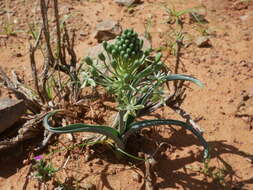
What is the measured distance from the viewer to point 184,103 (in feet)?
9.78

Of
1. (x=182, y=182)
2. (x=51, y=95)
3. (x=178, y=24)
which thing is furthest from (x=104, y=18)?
(x=182, y=182)

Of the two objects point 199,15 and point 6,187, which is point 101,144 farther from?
point 199,15

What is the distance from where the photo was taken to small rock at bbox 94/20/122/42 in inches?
134

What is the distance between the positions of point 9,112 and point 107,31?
128 cm

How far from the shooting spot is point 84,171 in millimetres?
2475

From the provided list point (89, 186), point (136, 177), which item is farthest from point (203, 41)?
point (89, 186)

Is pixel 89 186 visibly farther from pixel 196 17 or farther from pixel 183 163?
pixel 196 17

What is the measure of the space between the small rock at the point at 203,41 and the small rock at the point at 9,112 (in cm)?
172

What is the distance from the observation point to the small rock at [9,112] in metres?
2.51

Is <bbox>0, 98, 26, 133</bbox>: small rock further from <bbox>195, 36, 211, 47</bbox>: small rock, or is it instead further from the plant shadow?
<bbox>195, 36, 211, 47</bbox>: small rock

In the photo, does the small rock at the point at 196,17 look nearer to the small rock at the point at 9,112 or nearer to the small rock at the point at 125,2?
the small rock at the point at 125,2

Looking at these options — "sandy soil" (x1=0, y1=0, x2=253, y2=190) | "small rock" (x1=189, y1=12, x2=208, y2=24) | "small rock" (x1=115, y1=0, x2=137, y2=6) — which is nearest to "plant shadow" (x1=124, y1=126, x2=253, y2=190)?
"sandy soil" (x1=0, y1=0, x2=253, y2=190)

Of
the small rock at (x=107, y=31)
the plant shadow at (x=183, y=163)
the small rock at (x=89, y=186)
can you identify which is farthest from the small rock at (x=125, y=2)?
the small rock at (x=89, y=186)

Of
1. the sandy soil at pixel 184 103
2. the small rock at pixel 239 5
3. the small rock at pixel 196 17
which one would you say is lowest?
the sandy soil at pixel 184 103
